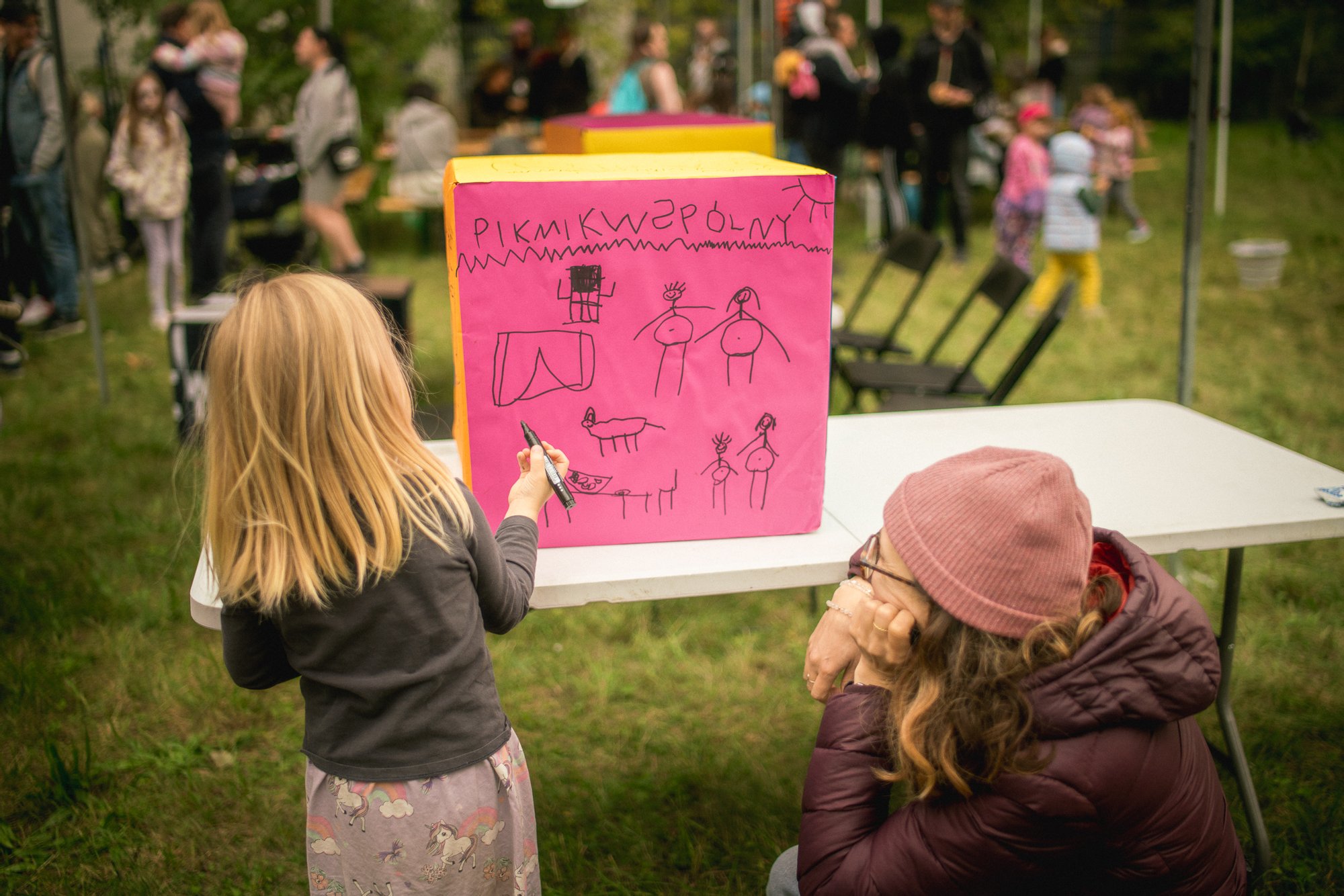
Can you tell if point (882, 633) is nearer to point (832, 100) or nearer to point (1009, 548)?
point (1009, 548)

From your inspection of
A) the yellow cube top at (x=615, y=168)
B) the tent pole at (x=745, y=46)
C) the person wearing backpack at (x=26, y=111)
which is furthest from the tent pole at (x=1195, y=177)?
the tent pole at (x=745, y=46)

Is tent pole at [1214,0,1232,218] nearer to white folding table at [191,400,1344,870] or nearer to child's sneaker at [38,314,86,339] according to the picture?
white folding table at [191,400,1344,870]

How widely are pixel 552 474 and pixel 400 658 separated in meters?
0.34

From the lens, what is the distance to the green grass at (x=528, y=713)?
2244 mm

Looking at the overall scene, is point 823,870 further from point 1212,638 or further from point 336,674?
point 336,674

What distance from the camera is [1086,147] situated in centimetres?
648

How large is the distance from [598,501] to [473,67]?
18.5 m

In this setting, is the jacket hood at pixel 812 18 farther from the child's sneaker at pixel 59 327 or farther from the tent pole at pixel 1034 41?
the child's sneaker at pixel 59 327

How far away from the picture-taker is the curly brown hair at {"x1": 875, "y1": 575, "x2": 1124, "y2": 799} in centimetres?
109

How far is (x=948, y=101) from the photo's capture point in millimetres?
8195

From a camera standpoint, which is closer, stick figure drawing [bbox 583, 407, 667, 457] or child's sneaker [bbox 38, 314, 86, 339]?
stick figure drawing [bbox 583, 407, 667, 457]

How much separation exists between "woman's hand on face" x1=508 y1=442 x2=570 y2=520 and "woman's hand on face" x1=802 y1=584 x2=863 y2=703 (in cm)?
43

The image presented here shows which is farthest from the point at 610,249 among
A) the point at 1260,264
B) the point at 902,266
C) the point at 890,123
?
the point at 890,123

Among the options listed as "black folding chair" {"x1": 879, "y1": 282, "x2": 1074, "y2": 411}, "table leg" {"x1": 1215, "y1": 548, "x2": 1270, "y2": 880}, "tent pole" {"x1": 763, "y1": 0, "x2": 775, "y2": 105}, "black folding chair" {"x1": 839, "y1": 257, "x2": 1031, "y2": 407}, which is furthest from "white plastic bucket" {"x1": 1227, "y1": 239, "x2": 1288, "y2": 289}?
"table leg" {"x1": 1215, "y1": 548, "x2": 1270, "y2": 880}
